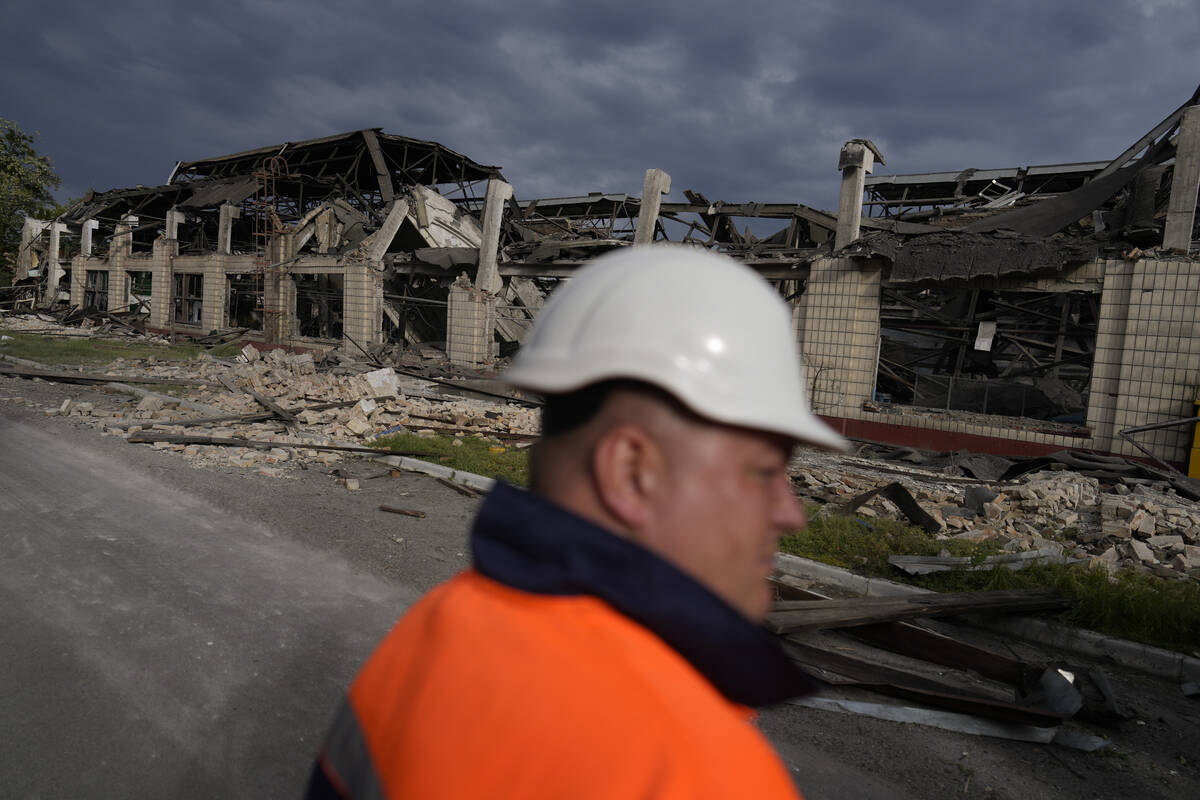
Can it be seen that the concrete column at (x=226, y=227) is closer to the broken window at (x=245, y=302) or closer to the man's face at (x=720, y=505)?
the broken window at (x=245, y=302)

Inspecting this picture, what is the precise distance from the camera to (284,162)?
23.2 metres

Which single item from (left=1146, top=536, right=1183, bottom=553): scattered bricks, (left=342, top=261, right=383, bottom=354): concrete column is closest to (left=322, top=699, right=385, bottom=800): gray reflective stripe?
(left=1146, top=536, right=1183, bottom=553): scattered bricks

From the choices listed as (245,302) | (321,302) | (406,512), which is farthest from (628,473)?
(245,302)

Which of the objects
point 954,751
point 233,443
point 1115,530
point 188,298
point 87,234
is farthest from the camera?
point 87,234

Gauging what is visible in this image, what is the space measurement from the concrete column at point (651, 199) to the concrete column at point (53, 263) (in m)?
34.3

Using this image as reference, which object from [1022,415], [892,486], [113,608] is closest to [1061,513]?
[892,486]

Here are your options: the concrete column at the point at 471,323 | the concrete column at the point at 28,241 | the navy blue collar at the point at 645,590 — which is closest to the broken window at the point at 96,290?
the concrete column at the point at 28,241

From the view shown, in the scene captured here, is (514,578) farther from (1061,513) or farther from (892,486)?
(1061,513)

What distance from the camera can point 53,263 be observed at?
3384 cm

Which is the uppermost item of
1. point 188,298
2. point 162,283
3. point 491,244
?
point 491,244

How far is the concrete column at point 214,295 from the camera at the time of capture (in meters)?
24.5

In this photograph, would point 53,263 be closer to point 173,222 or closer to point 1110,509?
point 173,222

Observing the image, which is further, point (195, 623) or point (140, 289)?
point (140, 289)

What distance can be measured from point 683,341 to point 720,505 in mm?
191
